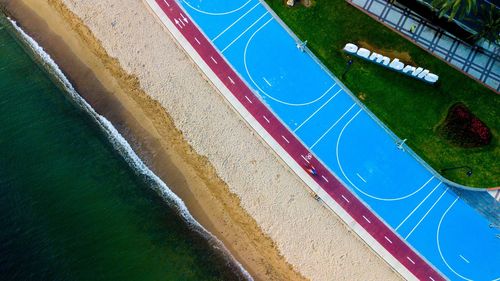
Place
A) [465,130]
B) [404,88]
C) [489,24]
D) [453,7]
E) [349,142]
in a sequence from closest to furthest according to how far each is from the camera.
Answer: [453,7], [489,24], [465,130], [349,142], [404,88]

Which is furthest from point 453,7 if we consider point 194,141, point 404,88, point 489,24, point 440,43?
point 194,141

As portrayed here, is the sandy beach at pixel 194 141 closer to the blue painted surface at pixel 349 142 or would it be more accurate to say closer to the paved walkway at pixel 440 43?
the blue painted surface at pixel 349 142

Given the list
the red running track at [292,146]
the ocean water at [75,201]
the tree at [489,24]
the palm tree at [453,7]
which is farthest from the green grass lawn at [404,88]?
the ocean water at [75,201]

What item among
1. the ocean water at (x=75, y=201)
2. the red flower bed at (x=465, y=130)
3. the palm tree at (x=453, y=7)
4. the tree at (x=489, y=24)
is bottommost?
the red flower bed at (x=465, y=130)

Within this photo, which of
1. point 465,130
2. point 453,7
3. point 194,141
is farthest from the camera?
point 194,141

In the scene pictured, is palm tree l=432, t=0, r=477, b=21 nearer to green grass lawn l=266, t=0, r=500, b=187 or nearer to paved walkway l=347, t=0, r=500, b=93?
paved walkway l=347, t=0, r=500, b=93

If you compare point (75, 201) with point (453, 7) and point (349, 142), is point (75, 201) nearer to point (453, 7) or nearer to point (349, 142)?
point (349, 142)
